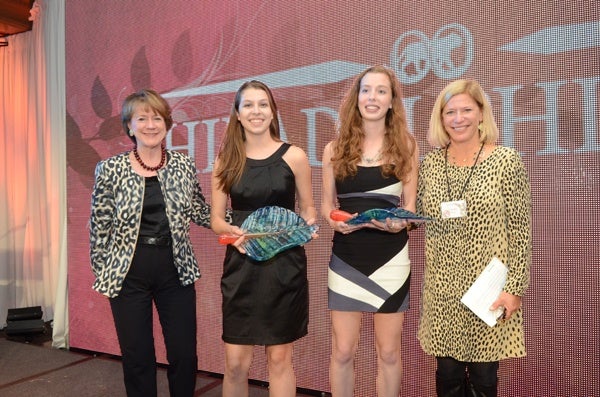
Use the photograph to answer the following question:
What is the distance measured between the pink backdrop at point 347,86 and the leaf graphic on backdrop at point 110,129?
0.01 metres

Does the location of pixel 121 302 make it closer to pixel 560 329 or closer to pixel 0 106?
pixel 560 329

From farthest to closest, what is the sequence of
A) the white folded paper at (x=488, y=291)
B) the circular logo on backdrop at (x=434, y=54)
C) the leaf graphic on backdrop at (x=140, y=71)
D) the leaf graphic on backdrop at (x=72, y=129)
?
the leaf graphic on backdrop at (x=72, y=129)
the leaf graphic on backdrop at (x=140, y=71)
the circular logo on backdrop at (x=434, y=54)
the white folded paper at (x=488, y=291)

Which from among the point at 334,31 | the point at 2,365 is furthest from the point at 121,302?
the point at 2,365

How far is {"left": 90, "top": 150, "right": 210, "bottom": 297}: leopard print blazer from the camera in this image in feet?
7.09

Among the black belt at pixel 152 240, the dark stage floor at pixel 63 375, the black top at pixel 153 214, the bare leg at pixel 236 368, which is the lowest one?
the dark stage floor at pixel 63 375

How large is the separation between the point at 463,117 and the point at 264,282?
108 cm

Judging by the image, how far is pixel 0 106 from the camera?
546 centimetres

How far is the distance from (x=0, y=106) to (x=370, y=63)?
4567 millimetres

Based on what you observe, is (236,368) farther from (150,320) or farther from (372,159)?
(372,159)

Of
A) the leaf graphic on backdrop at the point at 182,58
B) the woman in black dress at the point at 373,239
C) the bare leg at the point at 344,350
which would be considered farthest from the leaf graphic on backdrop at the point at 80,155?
the bare leg at the point at 344,350

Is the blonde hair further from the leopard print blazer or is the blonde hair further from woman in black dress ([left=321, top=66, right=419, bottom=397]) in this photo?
the leopard print blazer

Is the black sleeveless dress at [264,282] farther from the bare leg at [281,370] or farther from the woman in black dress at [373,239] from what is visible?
the woman in black dress at [373,239]

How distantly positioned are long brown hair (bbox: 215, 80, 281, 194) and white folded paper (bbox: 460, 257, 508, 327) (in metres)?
1.09

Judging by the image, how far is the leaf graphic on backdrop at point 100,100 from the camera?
13.4 feet
